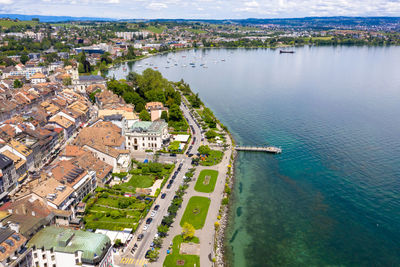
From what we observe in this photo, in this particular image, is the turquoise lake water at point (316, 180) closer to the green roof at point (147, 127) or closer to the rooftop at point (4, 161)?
the green roof at point (147, 127)

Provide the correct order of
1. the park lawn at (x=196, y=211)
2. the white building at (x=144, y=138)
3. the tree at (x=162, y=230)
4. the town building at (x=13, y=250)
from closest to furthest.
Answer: the town building at (x=13, y=250)
the tree at (x=162, y=230)
the park lawn at (x=196, y=211)
the white building at (x=144, y=138)

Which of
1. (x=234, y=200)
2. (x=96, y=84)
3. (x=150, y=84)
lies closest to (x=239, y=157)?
(x=234, y=200)

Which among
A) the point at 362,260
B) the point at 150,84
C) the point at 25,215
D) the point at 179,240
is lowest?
the point at 362,260

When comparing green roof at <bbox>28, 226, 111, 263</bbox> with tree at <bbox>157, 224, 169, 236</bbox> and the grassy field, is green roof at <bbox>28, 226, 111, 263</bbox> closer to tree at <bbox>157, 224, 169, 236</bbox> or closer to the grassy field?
the grassy field

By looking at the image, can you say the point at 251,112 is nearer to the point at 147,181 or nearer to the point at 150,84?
the point at 150,84

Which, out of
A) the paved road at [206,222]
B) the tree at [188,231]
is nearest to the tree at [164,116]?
the paved road at [206,222]

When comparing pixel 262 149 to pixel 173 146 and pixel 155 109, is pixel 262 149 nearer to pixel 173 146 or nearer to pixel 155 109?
pixel 173 146
